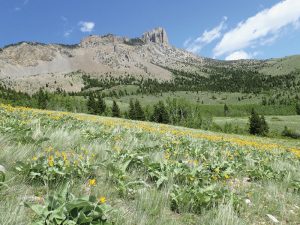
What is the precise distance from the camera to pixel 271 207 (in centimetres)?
495

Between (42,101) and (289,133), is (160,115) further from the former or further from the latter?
(289,133)

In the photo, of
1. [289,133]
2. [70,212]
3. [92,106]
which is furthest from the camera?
[92,106]

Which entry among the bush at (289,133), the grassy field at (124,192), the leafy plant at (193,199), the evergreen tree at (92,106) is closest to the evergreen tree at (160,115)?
the evergreen tree at (92,106)

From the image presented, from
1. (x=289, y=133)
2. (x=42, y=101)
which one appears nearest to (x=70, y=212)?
(x=42, y=101)

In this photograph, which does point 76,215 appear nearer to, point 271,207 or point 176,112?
point 271,207

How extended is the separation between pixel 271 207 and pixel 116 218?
9.12ft

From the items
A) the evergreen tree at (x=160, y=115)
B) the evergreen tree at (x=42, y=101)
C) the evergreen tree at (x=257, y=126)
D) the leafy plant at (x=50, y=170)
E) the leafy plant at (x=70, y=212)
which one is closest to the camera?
the leafy plant at (x=70, y=212)

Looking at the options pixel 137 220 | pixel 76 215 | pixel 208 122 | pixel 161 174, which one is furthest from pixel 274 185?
pixel 208 122

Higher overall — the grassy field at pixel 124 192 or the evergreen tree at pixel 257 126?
the grassy field at pixel 124 192

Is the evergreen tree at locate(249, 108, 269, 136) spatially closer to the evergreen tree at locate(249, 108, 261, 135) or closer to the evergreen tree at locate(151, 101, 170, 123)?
the evergreen tree at locate(249, 108, 261, 135)

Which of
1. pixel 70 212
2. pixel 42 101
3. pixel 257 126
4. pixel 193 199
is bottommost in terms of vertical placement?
pixel 257 126

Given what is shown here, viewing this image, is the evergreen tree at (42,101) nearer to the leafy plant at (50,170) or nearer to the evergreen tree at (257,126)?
the evergreen tree at (257,126)

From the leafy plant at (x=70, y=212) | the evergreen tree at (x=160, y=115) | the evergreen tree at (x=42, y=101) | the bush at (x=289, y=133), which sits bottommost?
the bush at (x=289, y=133)

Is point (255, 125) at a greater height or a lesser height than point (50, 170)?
lesser
